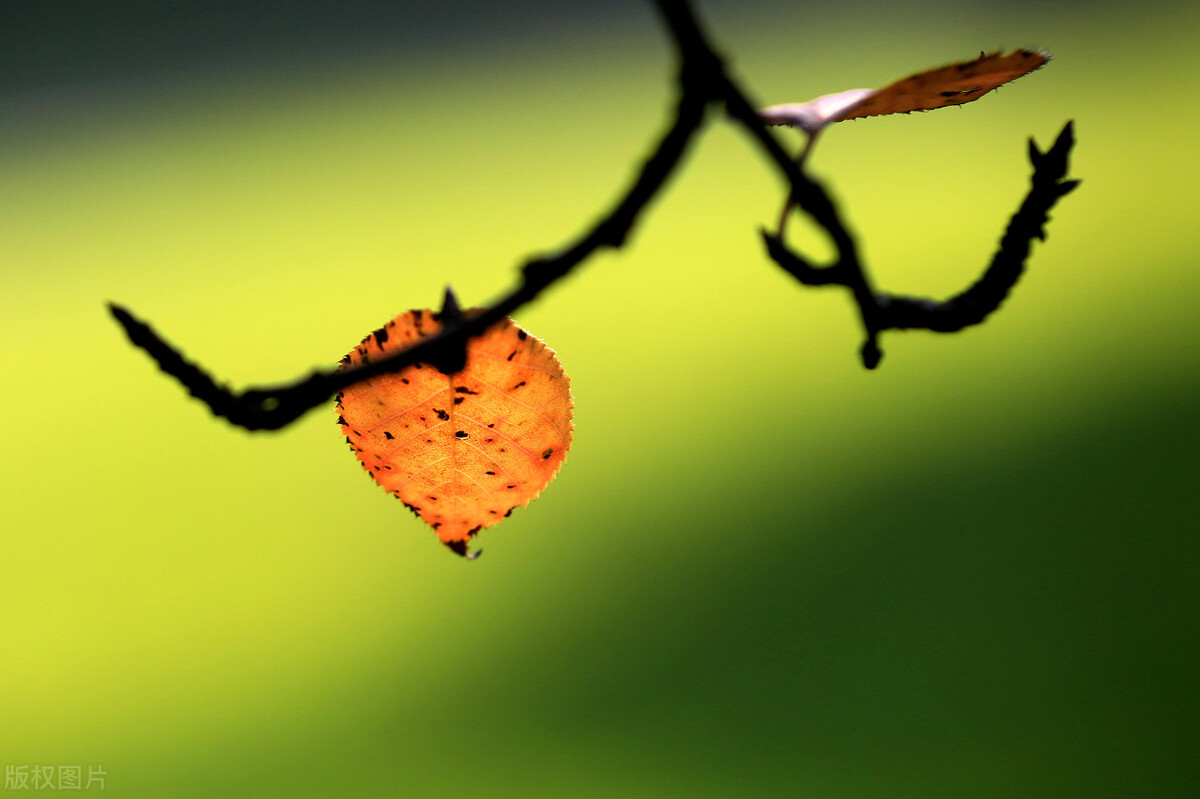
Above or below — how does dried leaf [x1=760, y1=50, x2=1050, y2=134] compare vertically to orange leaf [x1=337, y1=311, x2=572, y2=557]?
above

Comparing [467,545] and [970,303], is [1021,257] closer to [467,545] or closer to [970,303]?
[970,303]

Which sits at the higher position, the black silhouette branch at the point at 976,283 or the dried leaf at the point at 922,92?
the dried leaf at the point at 922,92

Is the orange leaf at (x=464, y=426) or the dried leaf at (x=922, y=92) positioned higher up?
the dried leaf at (x=922, y=92)

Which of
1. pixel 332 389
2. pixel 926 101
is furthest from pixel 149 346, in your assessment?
pixel 926 101

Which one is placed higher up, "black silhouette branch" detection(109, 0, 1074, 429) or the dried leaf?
the dried leaf
